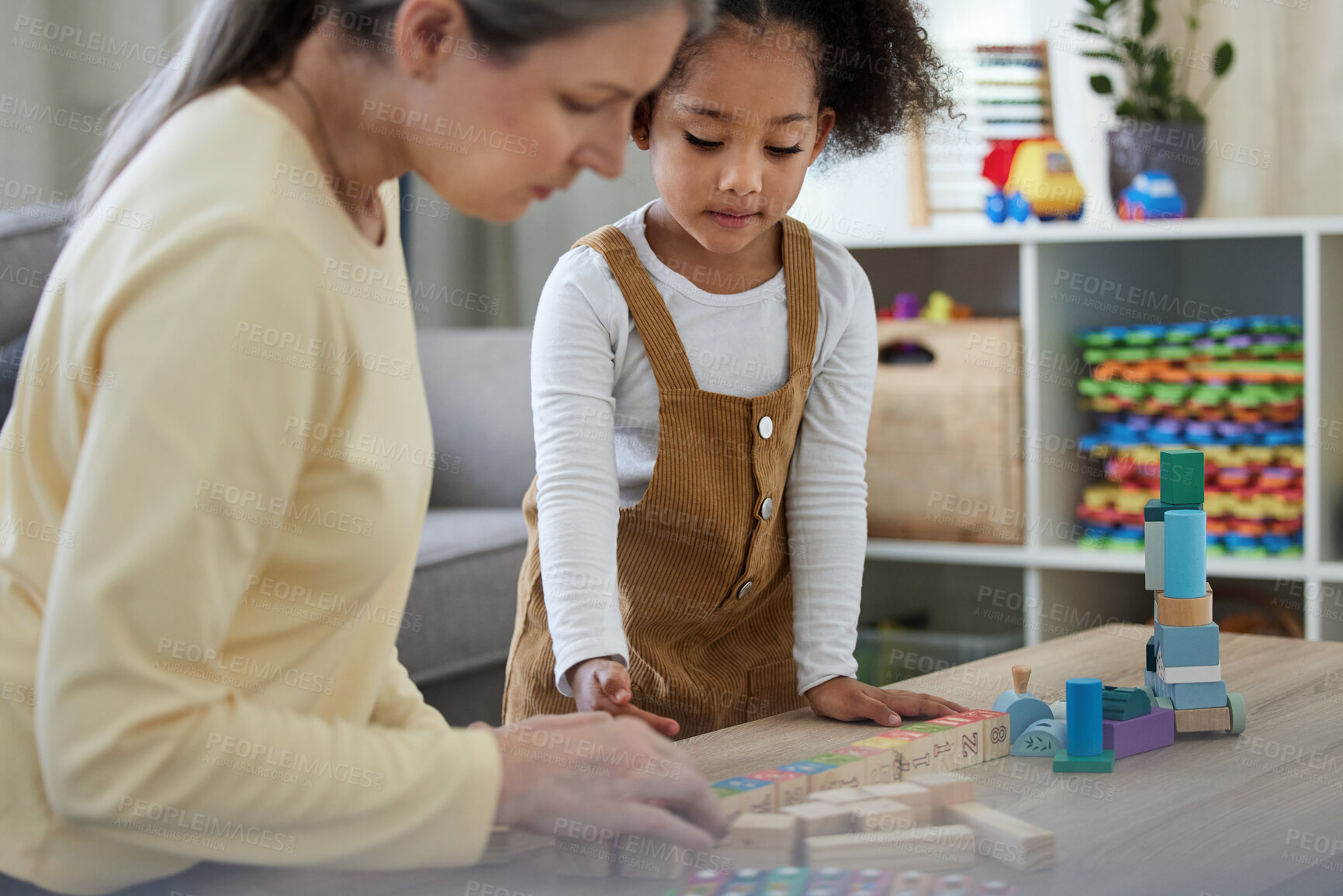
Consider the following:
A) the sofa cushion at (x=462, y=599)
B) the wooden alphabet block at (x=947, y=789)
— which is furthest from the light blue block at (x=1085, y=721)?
the sofa cushion at (x=462, y=599)

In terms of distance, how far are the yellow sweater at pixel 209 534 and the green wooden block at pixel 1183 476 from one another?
0.57 meters

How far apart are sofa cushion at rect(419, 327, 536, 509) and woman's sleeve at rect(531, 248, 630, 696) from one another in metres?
1.13

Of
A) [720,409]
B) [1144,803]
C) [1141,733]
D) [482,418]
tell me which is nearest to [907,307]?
[482,418]

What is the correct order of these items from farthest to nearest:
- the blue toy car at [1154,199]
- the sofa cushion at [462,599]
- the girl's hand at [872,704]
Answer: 1. the blue toy car at [1154,199]
2. the sofa cushion at [462,599]
3. the girl's hand at [872,704]

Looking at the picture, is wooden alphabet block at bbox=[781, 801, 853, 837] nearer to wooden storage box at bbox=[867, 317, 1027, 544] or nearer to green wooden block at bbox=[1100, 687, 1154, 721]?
green wooden block at bbox=[1100, 687, 1154, 721]

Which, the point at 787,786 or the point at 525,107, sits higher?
the point at 525,107

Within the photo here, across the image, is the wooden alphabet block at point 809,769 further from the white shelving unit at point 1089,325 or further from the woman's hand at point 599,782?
the white shelving unit at point 1089,325

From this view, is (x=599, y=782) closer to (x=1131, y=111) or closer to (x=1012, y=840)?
(x=1012, y=840)

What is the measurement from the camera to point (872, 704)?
0.94 metres

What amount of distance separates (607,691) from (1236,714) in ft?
1.46

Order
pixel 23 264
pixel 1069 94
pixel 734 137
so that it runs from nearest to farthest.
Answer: pixel 734 137
pixel 23 264
pixel 1069 94

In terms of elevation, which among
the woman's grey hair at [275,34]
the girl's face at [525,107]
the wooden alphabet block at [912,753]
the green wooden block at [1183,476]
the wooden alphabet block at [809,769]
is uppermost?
the woman's grey hair at [275,34]

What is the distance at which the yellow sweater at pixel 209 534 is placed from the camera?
0.45 m

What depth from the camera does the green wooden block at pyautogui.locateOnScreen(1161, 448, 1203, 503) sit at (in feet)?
2.92
